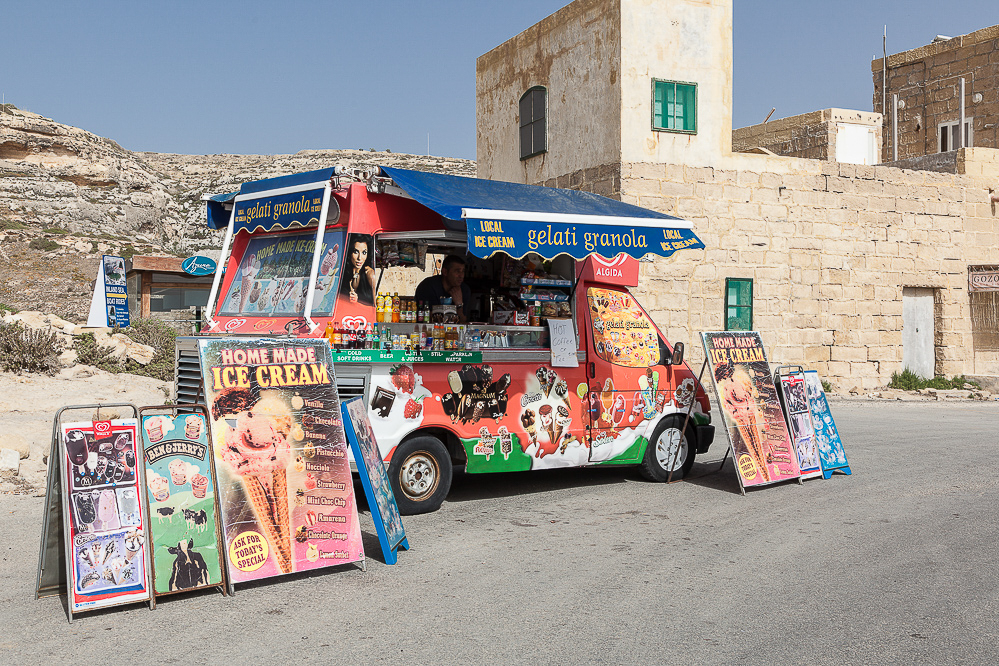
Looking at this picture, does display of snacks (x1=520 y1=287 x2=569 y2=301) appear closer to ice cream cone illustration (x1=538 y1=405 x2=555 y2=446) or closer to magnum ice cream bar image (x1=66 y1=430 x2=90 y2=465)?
ice cream cone illustration (x1=538 y1=405 x2=555 y2=446)

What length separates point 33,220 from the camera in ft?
133

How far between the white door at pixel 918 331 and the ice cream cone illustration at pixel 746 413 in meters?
13.1

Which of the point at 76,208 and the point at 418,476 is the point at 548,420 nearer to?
the point at 418,476

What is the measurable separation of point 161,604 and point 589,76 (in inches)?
593

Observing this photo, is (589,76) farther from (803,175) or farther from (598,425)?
(598,425)

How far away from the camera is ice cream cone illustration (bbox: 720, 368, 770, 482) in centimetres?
838

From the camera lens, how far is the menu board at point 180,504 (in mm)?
4906

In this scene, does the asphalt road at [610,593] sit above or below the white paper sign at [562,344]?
below

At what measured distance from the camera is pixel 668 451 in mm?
8773

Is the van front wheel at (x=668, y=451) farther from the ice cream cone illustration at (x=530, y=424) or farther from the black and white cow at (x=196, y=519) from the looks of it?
the black and white cow at (x=196, y=519)

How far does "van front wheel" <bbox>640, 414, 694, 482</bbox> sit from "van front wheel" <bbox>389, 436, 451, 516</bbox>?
7.67ft

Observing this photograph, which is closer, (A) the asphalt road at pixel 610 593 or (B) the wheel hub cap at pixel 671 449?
(A) the asphalt road at pixel 610 593

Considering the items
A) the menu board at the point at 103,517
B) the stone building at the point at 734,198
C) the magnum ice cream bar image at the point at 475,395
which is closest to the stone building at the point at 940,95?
the stone building at the point at 734,198

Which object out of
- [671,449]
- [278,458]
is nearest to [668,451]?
[671,449]
